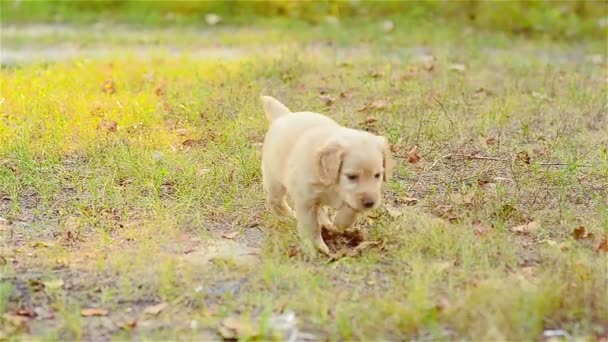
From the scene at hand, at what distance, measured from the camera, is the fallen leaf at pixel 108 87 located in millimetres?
7512

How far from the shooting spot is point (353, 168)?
397 cm

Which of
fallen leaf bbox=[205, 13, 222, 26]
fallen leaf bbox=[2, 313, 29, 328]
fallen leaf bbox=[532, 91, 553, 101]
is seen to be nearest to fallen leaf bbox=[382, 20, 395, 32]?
fallen leaf bbox=[205, 13, 222, 26]

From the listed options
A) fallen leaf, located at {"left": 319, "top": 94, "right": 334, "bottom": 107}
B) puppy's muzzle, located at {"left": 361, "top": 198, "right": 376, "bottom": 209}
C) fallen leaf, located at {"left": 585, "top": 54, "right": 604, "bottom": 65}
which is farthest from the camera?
fallen leaf, located at {"left": 585, "top": 54, "right": 604, "bottom": 65}

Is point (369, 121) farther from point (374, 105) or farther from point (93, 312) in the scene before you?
point (93, 312)

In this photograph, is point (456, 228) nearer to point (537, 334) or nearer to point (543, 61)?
point (537, 334)

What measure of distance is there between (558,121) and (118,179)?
10.2 ft

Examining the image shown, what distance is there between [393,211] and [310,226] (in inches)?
26.0

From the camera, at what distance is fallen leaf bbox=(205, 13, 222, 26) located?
1164 cm

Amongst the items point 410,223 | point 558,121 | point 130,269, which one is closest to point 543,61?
point 558,121

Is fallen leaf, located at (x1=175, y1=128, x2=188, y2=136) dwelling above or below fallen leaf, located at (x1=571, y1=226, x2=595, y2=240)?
above

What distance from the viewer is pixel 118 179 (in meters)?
5.32

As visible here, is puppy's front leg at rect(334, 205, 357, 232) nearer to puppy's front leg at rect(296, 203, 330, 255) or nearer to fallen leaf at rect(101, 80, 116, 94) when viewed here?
puppy's front leg at rect(296, 203, 330, 255)

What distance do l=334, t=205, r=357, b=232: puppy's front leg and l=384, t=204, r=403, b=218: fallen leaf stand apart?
0.36m

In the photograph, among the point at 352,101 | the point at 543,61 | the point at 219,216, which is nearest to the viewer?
the point at 219,216
